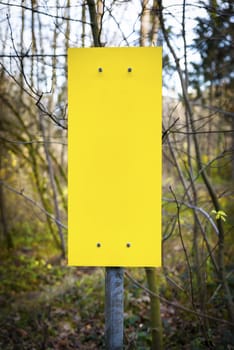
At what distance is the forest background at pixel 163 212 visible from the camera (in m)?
2.07

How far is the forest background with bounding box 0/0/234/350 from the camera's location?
81.6 inches

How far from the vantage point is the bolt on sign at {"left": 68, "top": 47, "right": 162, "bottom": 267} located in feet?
4.75

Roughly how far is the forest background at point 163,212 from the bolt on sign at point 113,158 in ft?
0.75

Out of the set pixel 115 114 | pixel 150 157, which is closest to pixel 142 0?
pixel 115 114

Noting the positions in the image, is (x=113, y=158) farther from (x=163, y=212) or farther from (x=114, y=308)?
(x=163, y=212)

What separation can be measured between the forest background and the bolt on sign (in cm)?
23

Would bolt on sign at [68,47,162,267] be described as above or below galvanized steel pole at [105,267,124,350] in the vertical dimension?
above

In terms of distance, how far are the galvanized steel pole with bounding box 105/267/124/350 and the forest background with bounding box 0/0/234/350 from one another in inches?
9.5

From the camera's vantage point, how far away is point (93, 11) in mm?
1947

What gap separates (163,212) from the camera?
→ 3146 mm

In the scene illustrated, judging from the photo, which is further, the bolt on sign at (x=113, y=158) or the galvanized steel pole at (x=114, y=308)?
the galvanized steel pole at (x=114, y=308)

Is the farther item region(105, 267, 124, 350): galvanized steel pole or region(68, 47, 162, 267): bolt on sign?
region(105, 267, 124, 350): galvanized steel pole

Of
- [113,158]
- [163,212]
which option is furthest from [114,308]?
[163,212]

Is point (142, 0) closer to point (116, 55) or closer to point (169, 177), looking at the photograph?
point (116, 55)
